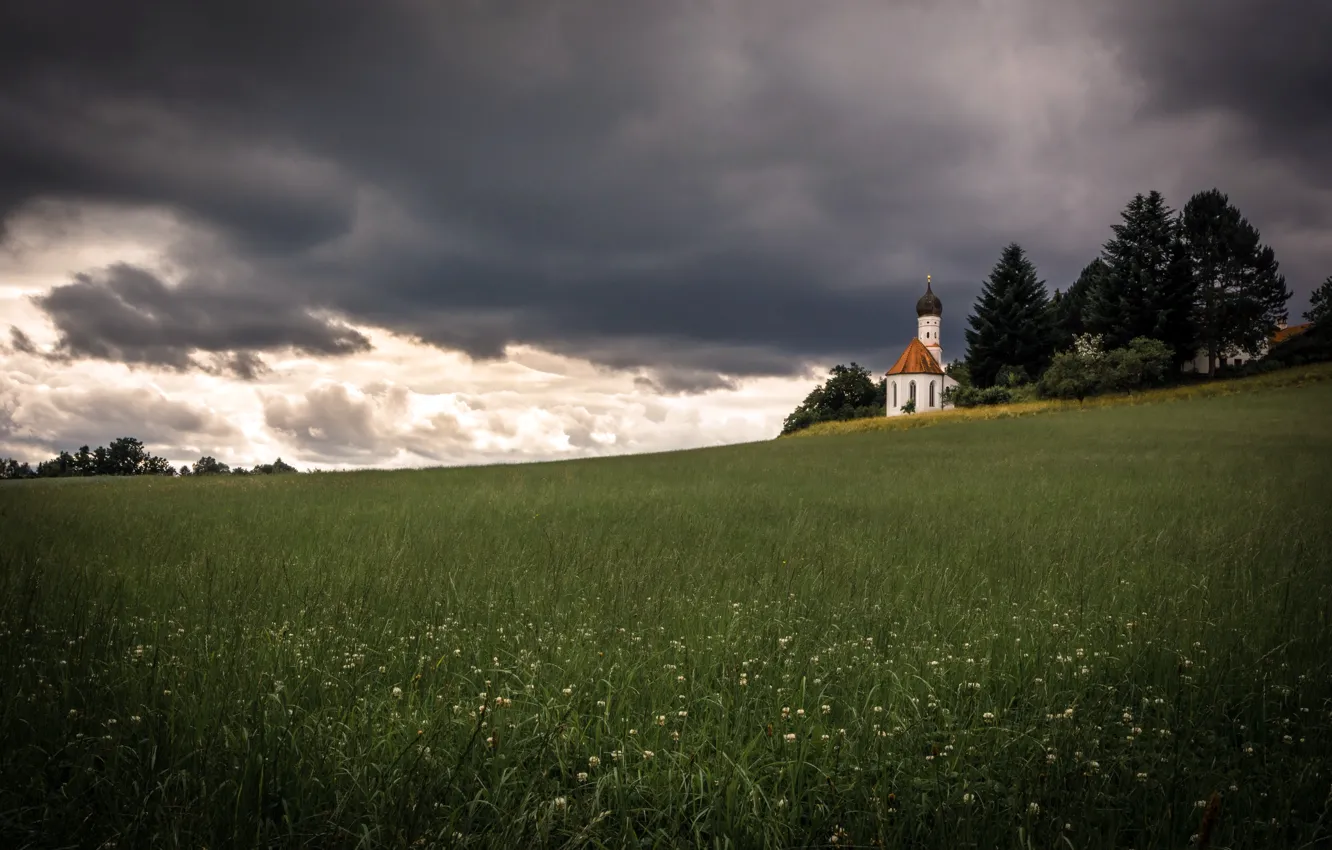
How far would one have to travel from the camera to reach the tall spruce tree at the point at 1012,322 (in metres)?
71.3

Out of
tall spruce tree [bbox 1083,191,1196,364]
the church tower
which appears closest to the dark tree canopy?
the church tower

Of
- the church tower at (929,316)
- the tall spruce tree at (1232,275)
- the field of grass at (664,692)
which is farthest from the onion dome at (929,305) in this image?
the field of grass at (664,692)

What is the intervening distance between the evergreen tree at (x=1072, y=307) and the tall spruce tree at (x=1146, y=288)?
3.03m

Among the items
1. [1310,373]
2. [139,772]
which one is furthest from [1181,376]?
[139,772]

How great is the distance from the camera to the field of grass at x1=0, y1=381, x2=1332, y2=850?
3.27 metres

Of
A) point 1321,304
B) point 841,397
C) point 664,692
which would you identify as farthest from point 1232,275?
point 664,692

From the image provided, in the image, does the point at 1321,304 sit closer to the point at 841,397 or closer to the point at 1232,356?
the point at 1232,356

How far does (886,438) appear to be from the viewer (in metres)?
40.7

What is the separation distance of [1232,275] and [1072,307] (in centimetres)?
1752

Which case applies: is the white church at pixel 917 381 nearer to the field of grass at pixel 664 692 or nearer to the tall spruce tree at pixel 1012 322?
the tall spruce tree at pixel 1012 322

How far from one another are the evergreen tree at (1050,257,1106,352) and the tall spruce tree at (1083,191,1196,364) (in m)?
3.03

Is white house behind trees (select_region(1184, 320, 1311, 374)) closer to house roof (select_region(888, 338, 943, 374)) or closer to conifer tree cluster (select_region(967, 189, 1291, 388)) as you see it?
conifer tree cluster (select_region(967, 189, 1291, 388))

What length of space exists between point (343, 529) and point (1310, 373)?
207ft

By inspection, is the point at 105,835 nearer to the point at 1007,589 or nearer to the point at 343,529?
the point at 1007,589
